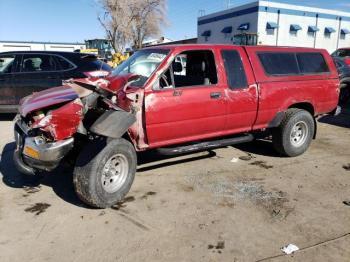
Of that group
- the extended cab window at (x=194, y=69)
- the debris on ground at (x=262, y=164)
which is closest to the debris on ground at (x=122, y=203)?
the extended cab window at (x=194, y=69)

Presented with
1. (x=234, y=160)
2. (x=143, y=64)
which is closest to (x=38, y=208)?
(x=143, y=64)

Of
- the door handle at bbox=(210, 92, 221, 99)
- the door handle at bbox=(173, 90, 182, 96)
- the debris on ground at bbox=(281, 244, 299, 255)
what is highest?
the door handle at bbox=(173, 90, 182, 96)

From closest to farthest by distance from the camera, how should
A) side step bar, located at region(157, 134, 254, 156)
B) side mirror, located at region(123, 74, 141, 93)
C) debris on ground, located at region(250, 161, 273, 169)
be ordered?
side mirror, located at region(123, 74, 141, 93)
side step bar, located at region(157, 134, 254, 156)
debris on ground, located at region(250, 161, 273, 169)

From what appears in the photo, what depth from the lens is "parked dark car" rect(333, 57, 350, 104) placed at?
11.6 m

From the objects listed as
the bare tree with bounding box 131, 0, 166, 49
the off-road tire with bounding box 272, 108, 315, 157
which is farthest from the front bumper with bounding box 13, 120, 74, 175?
the bare tree with bounding box 131, 0, 166, 49

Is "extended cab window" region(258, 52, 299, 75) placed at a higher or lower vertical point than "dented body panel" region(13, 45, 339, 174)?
higher

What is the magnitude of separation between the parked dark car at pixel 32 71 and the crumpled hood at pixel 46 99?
4.30 metres

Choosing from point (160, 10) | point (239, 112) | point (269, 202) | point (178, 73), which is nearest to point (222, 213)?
point (269, 202)

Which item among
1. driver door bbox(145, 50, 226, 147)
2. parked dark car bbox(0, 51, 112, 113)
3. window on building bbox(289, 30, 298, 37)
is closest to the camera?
driver door bbox(145, 50, 226, 147)

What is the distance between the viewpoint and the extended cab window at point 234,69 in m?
5.46

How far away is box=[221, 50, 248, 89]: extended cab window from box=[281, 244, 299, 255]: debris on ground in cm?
267

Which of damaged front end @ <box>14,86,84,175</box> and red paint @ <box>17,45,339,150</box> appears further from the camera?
red paint @ <box>17,45,339,150</box>

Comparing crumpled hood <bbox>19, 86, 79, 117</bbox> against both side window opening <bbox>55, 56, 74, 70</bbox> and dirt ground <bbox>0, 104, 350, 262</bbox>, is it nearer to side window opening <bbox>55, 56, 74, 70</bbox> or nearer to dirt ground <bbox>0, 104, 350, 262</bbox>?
dirt ground <bbox>0, 104, 350, 262</bbox>

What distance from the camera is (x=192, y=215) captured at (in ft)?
13.6
